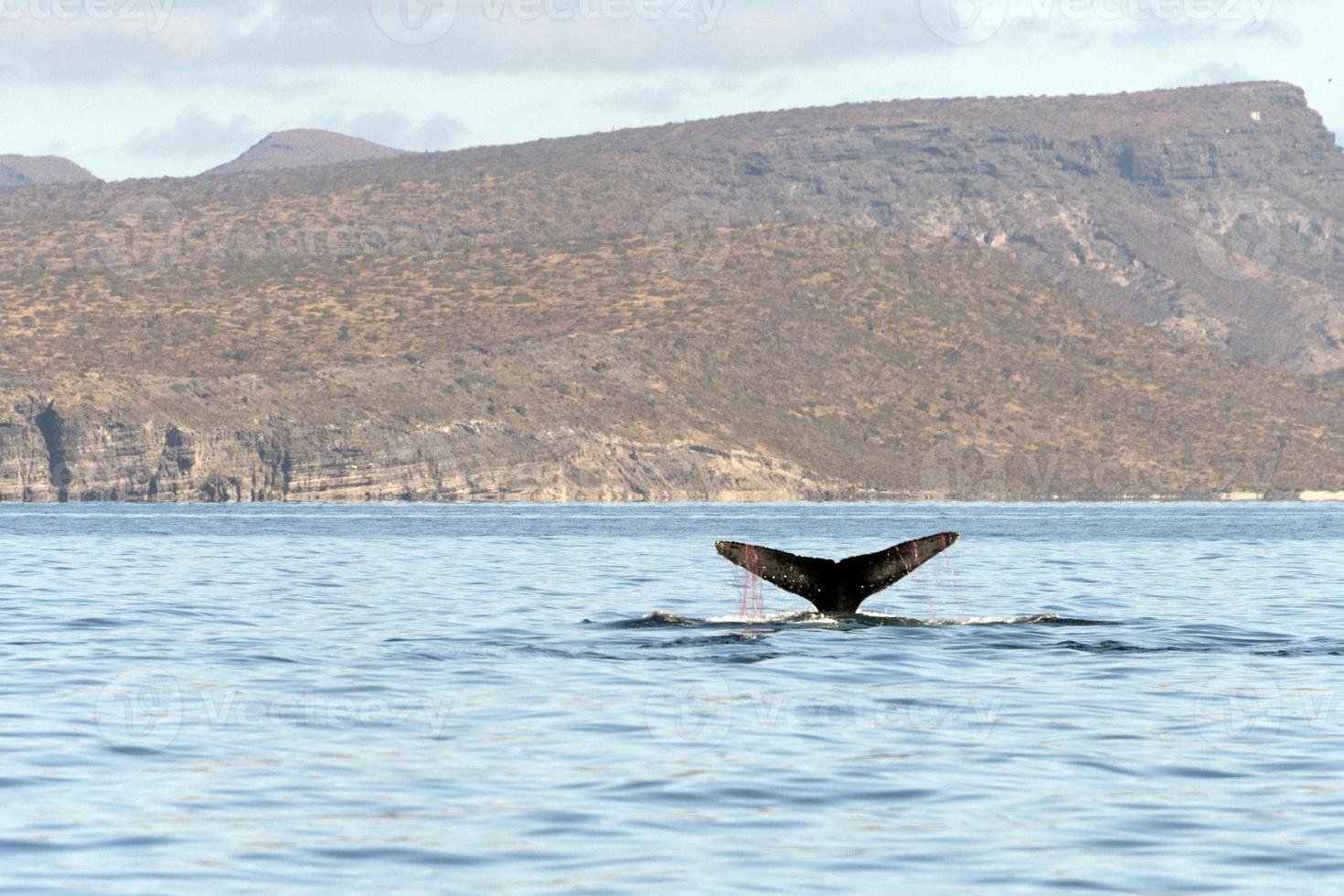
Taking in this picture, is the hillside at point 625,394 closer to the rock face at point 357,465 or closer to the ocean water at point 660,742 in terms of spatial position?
the rock face at point 357,465

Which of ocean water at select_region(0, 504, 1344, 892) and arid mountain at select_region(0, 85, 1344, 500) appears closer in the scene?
ocean water at select_region(0, 504, 1344, 892)

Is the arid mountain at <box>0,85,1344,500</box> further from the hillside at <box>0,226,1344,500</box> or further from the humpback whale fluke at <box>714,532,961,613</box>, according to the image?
the humpback whale fluke at <box>714,532,961,613</box>

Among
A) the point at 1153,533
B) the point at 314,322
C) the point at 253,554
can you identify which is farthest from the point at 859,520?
the point at 314,322

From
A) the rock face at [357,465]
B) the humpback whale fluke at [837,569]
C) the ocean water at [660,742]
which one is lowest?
the ocean water at [660,742]

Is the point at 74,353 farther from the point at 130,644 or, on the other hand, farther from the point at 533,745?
the point at 533,745

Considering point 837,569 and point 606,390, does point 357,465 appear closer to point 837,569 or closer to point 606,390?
point 606,390

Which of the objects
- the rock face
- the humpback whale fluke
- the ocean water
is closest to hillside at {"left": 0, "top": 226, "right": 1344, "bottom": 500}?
the rock face

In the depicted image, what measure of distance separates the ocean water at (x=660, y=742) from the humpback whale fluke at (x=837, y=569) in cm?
60

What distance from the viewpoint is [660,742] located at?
1953 centimetres

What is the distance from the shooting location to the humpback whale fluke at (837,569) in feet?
94.0

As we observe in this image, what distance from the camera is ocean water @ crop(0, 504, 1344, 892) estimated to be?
1418 centimetres

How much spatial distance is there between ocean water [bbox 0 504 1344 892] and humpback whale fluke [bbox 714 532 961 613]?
0.60m

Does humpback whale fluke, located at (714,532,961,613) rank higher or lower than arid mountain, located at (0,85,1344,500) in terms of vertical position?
lower

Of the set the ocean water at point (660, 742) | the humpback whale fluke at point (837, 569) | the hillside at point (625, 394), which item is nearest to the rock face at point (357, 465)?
the hillside at point (625, 394)
